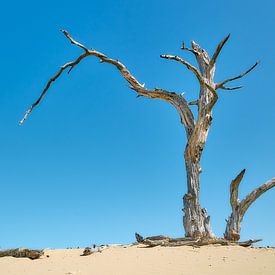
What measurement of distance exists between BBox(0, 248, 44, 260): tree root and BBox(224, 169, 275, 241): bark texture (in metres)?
4.90

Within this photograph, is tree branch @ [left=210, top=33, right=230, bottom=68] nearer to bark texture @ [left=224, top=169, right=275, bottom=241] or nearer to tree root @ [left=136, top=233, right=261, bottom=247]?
bark texture @ [left=224, top=169, right=275, bottom=241]

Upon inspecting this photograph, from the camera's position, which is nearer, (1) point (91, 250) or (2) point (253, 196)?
(1) point (91, 250)

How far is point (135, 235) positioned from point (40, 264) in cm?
317

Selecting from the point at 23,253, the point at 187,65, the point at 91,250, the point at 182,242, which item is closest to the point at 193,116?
the point at 187,65

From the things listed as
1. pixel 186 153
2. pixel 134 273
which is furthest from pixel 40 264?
pixel 186 153

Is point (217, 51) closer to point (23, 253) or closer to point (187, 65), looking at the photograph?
point (187, 65)

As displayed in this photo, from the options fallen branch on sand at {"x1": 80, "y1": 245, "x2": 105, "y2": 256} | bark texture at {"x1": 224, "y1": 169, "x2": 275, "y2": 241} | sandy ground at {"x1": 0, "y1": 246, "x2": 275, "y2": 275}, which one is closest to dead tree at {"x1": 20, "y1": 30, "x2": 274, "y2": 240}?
bark texture at {"x1": 224, "y1": 169, "x2": 275, "y2": 241}

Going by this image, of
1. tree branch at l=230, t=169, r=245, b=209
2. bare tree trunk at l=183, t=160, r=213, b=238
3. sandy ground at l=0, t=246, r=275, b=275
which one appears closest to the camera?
sandy ground at l=0, t=246, r=275, b=275

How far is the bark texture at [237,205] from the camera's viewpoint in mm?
9883

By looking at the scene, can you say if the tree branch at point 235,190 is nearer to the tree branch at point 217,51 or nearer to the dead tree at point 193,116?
the dead tree at point 193,116

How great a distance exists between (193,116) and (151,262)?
16.8ft

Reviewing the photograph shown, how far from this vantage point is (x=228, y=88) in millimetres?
11891

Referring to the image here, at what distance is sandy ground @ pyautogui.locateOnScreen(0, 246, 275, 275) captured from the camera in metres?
5.61

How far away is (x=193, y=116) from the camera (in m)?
10.5
